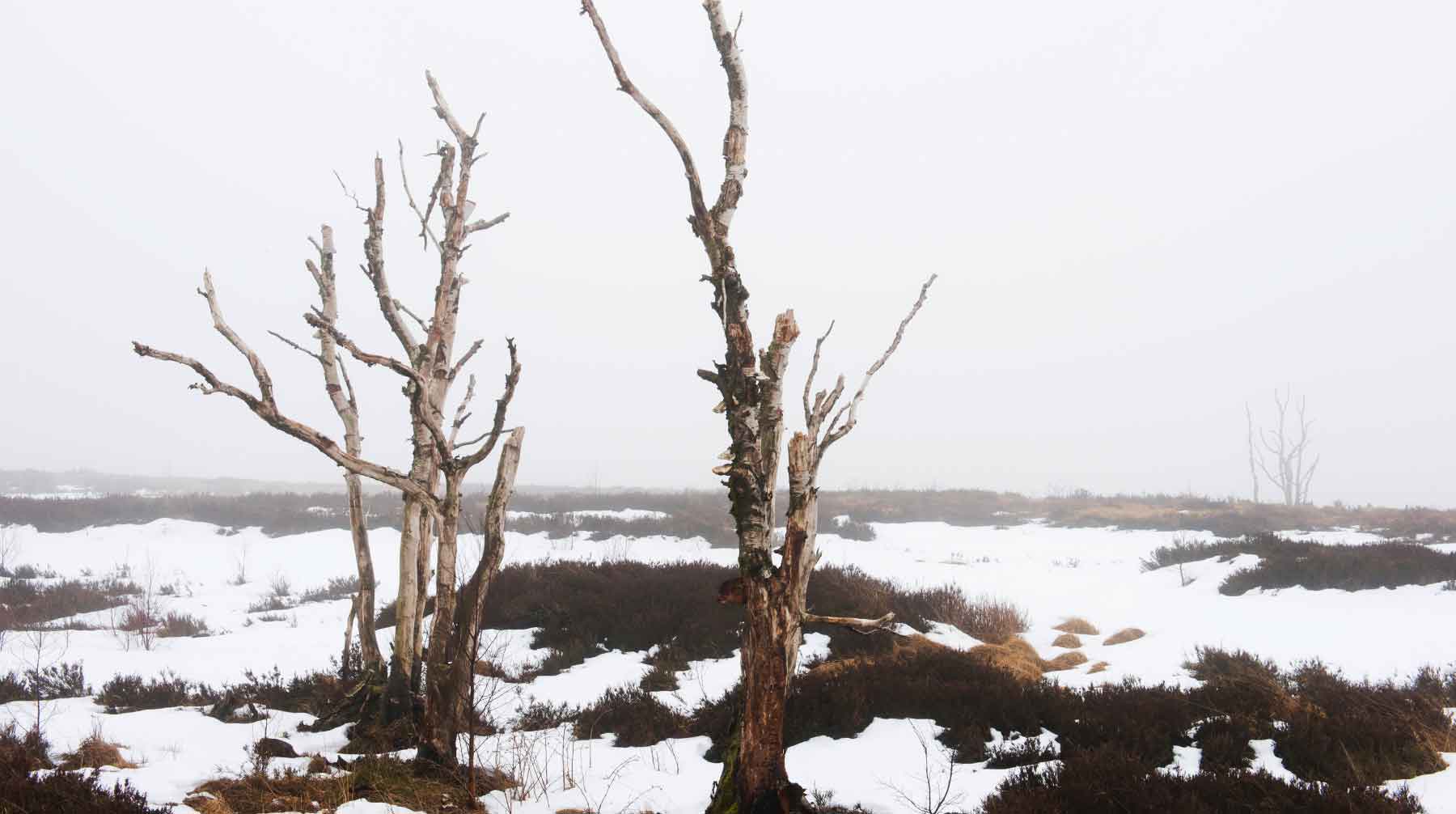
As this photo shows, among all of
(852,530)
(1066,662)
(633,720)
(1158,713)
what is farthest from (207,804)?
(852,530)

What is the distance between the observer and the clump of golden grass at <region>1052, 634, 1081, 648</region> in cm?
869

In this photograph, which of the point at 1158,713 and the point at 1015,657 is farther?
the point at 1015,657

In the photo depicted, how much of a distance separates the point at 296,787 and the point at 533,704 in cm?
244

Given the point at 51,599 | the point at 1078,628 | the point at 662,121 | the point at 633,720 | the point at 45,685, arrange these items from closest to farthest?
the point at 662,121, the point at 633,720, the point at 45,685, the point at 1078,628, the point at 51,599

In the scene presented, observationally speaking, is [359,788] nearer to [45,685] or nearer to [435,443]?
[435,443]

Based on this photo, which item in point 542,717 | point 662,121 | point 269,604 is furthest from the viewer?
point 269,604

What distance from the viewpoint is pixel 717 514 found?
2178 cm

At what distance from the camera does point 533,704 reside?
21.0 ft

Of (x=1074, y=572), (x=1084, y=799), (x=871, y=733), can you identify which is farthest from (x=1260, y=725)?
(x=1074, y=572)

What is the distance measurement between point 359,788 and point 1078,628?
27.5 feet

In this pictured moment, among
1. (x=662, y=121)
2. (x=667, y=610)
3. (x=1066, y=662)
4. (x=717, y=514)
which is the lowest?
(x=1066, y=662)

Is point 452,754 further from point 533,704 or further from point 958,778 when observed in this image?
point 958,778

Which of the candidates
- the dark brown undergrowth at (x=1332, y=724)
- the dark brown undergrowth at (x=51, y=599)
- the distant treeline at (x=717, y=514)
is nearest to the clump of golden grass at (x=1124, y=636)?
the dark brown undergrowth at (x=1332, y=724)

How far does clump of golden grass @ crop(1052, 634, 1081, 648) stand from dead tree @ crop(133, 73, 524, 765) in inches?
268
